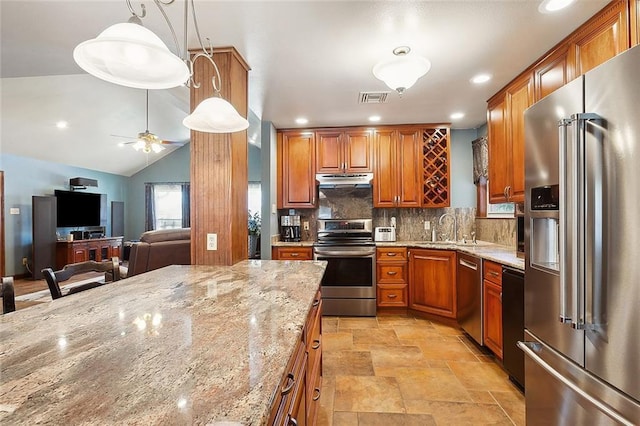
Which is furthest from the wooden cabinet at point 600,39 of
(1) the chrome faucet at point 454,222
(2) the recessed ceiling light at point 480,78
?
(1) the chrome faucet at point 454,222

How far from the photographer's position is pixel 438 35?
197 centimetres

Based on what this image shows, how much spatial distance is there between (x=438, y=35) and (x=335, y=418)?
8.20 ft

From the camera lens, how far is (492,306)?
101 inches

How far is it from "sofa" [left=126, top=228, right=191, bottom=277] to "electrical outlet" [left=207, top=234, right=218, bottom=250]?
4.79ft

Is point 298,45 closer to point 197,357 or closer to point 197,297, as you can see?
point 197,297

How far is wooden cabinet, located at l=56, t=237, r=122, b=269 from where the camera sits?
6418mm

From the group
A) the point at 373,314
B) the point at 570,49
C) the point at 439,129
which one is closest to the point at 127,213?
the point at 373,314

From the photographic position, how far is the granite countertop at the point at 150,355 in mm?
557

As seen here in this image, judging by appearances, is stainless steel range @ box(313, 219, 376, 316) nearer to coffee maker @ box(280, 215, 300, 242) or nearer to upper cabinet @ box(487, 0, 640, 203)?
coffee maker @ box(280, 215, 300, 242)

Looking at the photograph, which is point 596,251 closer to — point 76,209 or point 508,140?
point 508,140

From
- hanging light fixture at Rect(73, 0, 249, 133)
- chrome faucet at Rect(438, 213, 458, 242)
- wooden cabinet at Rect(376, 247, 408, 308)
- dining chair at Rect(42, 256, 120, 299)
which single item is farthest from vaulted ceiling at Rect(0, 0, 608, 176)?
wooden cabinet at Rect(376, 247, 408, 308)

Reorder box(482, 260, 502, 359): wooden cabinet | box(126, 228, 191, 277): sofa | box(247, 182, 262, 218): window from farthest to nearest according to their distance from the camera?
box(247, 182, 262, 218): window < box(126, 228, 191, 277): sofa < box(482, 260, 502, 359): wooden cabinet

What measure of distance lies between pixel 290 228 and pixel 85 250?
545 cm

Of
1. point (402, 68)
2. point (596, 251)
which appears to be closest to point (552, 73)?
point (402, 68)
